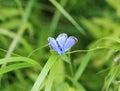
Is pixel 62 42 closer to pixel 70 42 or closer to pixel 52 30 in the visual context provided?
pixel 70 42

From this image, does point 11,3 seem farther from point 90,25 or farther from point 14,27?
point 90,25

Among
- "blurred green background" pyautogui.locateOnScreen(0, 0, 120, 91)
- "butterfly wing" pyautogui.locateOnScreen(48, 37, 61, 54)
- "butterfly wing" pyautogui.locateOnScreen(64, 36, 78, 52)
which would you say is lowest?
"butterfly wing" pyautogui.locateOnScreen(64, 36, 78, 52)

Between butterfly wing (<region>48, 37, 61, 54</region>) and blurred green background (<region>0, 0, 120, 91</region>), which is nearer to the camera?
butterfly wing (<region>48, 37, 61, 54</region>)

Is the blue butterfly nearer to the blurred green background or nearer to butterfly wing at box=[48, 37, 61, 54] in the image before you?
butterfly wing at box=[48, 37, 61, 54]

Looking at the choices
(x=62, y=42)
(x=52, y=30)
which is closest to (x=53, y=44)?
(x=62, y=42)

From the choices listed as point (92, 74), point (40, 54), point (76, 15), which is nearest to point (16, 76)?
point (40, 54)

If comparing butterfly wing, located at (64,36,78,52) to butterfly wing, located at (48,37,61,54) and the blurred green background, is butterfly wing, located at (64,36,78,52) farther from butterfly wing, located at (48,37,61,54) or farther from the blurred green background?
the blurred green background

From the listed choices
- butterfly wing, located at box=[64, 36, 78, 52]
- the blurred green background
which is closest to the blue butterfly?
butterfly wing, located at box=[64, 36, 78, 52]

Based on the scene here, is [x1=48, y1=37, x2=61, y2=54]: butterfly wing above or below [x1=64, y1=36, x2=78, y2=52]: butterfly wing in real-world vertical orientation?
above

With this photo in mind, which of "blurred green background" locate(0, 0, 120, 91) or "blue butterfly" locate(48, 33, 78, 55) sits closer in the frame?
"blue butterfly" locate(48, 33, 78, 55)
